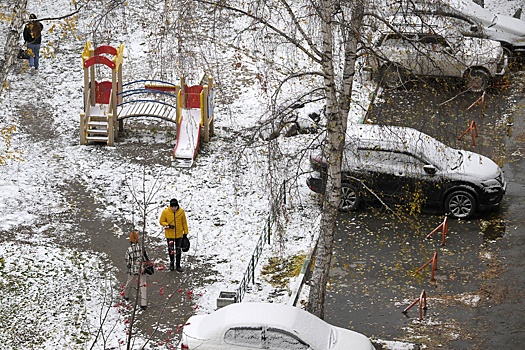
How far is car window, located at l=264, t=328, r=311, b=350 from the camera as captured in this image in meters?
12.5

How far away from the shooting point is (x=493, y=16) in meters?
27.2

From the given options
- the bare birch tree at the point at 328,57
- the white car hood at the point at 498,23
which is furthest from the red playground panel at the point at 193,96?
the white car hood at the point at 498,23

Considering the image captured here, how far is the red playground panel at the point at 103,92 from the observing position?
21.6m

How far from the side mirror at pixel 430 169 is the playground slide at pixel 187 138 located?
5295mm

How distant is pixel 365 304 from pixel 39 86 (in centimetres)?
1276

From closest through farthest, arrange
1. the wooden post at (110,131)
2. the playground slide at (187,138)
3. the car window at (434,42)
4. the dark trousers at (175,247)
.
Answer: the car window at (434,42), the dark trousers at (175,247), the playground slide at (187,138), the wooden post at (110,131)

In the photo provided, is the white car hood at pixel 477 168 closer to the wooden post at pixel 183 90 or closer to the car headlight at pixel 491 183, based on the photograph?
the car headlight at pixel 491 183

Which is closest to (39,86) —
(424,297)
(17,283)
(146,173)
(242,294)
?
(146,173)

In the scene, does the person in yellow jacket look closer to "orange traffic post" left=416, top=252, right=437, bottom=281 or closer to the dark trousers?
the dark trousers

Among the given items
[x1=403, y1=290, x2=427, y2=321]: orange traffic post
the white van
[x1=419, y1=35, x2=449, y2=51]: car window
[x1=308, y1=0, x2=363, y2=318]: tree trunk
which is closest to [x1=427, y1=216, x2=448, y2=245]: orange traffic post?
[x1=403, y1=290, x2=427, y2=321]: orange traffic post

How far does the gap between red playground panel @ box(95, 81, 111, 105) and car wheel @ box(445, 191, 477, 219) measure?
28.6ft

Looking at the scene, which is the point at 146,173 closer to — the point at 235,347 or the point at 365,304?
the point at 365,304

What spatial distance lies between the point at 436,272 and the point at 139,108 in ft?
28.7

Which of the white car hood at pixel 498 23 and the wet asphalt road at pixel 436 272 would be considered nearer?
the wet asphalt road at pixel 436 272
